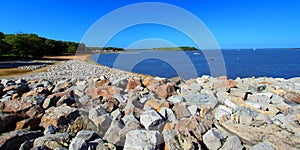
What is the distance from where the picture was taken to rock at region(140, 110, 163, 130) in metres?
3.71

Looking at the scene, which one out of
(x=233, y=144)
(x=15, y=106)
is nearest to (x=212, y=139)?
(x=233, y=144)

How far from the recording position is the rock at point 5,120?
4.16 metres

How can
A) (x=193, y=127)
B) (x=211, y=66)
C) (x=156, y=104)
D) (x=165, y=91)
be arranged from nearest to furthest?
(x=193, y=127) → (x=156, y=104) → (x=165, y=91) → (x=211, y=66)

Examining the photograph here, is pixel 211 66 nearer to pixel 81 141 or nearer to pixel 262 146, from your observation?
pixel 262 146

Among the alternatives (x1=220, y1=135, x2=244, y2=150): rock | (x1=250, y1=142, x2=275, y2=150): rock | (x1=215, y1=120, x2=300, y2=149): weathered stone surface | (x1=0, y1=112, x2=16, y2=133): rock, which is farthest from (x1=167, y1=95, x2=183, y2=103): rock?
(x1=0, y1=112, x2=16, y2=133): rock

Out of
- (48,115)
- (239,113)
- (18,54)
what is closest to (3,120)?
(48,115)

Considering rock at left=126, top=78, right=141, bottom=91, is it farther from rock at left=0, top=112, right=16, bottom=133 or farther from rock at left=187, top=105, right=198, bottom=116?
rock at left=0, top=112, right=16, bottom=133

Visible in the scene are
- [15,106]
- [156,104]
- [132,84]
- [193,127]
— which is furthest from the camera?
[132,84]

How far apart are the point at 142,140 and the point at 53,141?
1.37 meters

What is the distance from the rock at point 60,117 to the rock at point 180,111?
6.67ft

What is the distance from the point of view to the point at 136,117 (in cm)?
420

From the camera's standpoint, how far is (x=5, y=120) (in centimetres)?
421

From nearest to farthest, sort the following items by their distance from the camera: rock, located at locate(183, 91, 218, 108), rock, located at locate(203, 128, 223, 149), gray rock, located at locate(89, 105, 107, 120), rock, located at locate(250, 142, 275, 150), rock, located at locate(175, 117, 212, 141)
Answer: rock, located at locate(250, 142, 275, 150) → rock, located at locate(203, 128, 223, 149) → rock, located at locate(175, 117, 212, 141) → gray rock, located at locate(89, 105, 107, 120) → rock, located at locate(183, 91, 218, 108)

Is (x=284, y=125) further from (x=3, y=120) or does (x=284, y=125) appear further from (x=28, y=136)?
(x=3, y=120)
